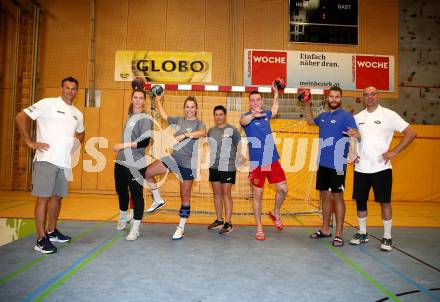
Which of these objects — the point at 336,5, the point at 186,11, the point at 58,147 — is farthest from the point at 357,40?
the point at 58,147

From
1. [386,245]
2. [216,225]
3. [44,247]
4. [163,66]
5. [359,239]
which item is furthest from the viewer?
[163,66]

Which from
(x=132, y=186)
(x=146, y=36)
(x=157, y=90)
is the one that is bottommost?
(x=132, y=186)

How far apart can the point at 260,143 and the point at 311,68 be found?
5493mm

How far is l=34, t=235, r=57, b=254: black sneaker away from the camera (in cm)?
343

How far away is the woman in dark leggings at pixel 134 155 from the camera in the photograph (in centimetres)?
402

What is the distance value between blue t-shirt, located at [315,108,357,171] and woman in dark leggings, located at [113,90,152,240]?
244cm

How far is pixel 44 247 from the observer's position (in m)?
3.44

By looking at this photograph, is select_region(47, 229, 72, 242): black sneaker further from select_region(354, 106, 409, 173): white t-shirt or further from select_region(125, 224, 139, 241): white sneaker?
select_region(354, 106, 409, 173): white t-shirt

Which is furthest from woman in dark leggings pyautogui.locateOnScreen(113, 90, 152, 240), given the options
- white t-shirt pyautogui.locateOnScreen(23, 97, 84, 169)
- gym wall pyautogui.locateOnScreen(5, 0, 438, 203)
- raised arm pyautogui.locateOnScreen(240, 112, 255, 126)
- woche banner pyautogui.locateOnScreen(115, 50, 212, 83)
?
gym wall pyautogui.locateOnScreen(5, 0, 438, 203)

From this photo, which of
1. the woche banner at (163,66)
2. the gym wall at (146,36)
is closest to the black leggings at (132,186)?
the gym wall at (146,36)

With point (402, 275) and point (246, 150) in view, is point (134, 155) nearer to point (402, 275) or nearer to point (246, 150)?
point (402, 275)

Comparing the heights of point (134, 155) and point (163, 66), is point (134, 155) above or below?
below

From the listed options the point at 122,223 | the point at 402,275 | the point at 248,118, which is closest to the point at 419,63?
the point at 248,118

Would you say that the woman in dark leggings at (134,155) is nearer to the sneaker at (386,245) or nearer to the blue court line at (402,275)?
the blue court line at (402,275)
